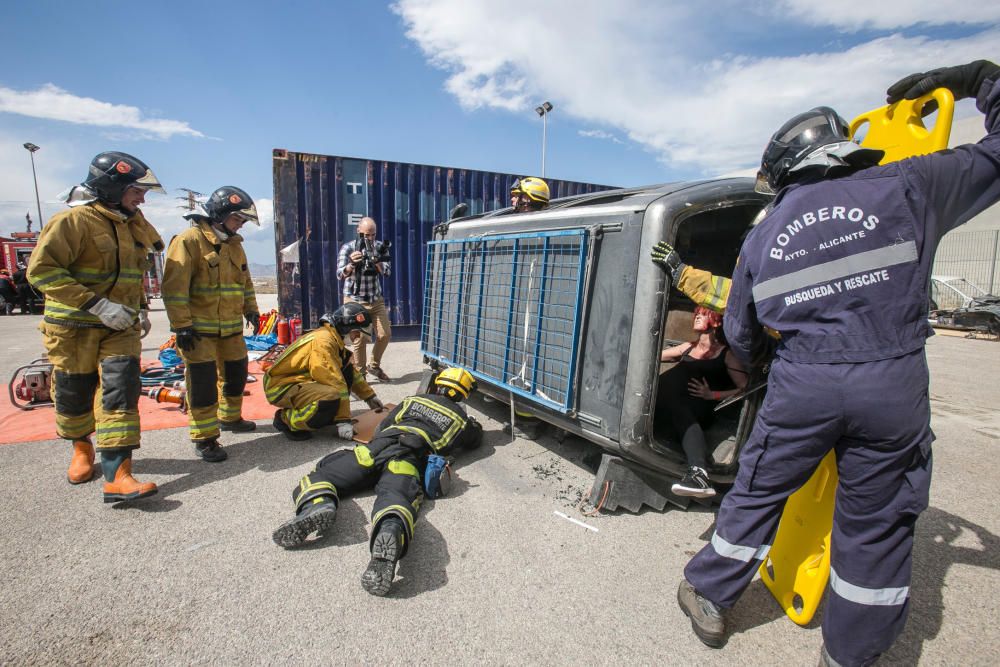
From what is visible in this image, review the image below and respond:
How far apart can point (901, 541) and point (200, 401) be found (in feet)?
12.8

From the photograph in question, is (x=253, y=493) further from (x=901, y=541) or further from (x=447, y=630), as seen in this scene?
(x=901, y=541)

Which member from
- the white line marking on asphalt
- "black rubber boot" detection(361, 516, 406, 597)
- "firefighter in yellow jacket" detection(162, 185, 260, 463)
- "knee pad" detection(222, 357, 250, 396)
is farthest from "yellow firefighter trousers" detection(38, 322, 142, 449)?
the white line marking on asphalt

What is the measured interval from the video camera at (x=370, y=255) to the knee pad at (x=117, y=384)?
2898mm

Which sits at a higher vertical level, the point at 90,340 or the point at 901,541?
the point at 90,340

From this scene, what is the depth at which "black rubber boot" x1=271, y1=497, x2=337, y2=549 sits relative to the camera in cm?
225

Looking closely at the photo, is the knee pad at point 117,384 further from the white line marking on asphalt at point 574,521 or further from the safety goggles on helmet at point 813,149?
the safety goggles on helmet at point 813,149

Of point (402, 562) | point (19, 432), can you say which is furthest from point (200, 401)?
point (402, 562)

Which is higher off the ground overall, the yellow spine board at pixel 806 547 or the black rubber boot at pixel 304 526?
the yellow spine board at pixel 806 547

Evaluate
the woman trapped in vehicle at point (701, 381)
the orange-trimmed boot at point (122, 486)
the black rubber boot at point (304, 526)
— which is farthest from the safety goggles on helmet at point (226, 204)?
the woman trapped in vehicle at point (701, 381)

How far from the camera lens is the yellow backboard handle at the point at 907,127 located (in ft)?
5.81

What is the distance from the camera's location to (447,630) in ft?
6.03

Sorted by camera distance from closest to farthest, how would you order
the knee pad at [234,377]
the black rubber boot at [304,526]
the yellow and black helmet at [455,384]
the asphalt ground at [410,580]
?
the asphalt ground at [410,580] → the black rubber boot at [304,526] → the yellow and black helmet at [455,384] → the knee pad at [234,377]

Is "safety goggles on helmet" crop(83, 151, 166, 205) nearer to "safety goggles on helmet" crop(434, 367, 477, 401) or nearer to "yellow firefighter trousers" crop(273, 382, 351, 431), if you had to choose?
"yellow firefighter trousers" crop(273, 382, 351, 431)

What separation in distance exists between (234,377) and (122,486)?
1.25 m
